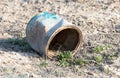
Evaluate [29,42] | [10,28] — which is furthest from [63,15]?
[29,42]

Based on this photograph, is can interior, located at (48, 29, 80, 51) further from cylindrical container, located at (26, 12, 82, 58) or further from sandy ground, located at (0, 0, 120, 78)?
sandy ground, located at (0, 0, 120, 78)

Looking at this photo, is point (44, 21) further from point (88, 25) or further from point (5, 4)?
point (5, 4)

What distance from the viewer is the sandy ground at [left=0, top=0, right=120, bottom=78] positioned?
5.16 metres

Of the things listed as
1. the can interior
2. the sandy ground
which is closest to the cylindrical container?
the can interior

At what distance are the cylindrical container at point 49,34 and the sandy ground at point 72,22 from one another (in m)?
0.14

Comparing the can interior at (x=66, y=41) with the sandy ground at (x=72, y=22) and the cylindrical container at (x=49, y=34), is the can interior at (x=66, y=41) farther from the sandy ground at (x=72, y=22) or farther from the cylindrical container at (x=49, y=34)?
the sandy ground at (x=72, y=22)

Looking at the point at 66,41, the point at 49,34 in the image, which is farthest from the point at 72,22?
the point at 49,34

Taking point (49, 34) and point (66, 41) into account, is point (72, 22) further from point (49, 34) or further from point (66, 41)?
point (49, 34)

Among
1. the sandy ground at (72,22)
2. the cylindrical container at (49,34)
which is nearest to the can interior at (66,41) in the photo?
the cylindrical container at (49,34)

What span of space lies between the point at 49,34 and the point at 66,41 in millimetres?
729

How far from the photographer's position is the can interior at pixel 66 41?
5.93 m

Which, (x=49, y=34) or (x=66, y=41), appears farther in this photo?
(x=66, y=41)

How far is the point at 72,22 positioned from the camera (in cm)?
680

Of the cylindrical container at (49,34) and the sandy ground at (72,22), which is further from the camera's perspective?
the cylindrical container at (49,34)
